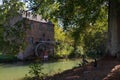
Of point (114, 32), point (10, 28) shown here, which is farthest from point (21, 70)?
point (10, 28)

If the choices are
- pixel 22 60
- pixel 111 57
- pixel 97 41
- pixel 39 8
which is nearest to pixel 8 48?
pixel 39 8

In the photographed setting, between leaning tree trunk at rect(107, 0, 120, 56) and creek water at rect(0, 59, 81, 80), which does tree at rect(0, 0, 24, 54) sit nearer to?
leaning tree trunk at rect(107, 0, 120, 56)

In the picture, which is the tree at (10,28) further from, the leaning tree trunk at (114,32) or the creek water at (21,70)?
the creek water at (21,70)

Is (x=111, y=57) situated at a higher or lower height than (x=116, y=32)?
lower

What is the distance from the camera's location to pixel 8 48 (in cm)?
1577

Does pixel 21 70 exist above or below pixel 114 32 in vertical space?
below

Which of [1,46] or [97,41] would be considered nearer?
[1,46]

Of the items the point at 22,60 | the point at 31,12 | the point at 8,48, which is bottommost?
the point at 22,60

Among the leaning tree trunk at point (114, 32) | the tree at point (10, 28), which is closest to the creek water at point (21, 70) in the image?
the leaning tree trunk at point (114, 32)

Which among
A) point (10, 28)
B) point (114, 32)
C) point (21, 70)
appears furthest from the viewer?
point (21, 70)

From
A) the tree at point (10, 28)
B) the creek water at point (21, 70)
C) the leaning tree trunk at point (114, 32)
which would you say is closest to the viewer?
the tree at point (10, 28)

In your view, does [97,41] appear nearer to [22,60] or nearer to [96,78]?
[22,60]

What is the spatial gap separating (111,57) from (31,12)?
5508 mm

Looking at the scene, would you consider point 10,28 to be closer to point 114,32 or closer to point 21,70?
point 114,32
